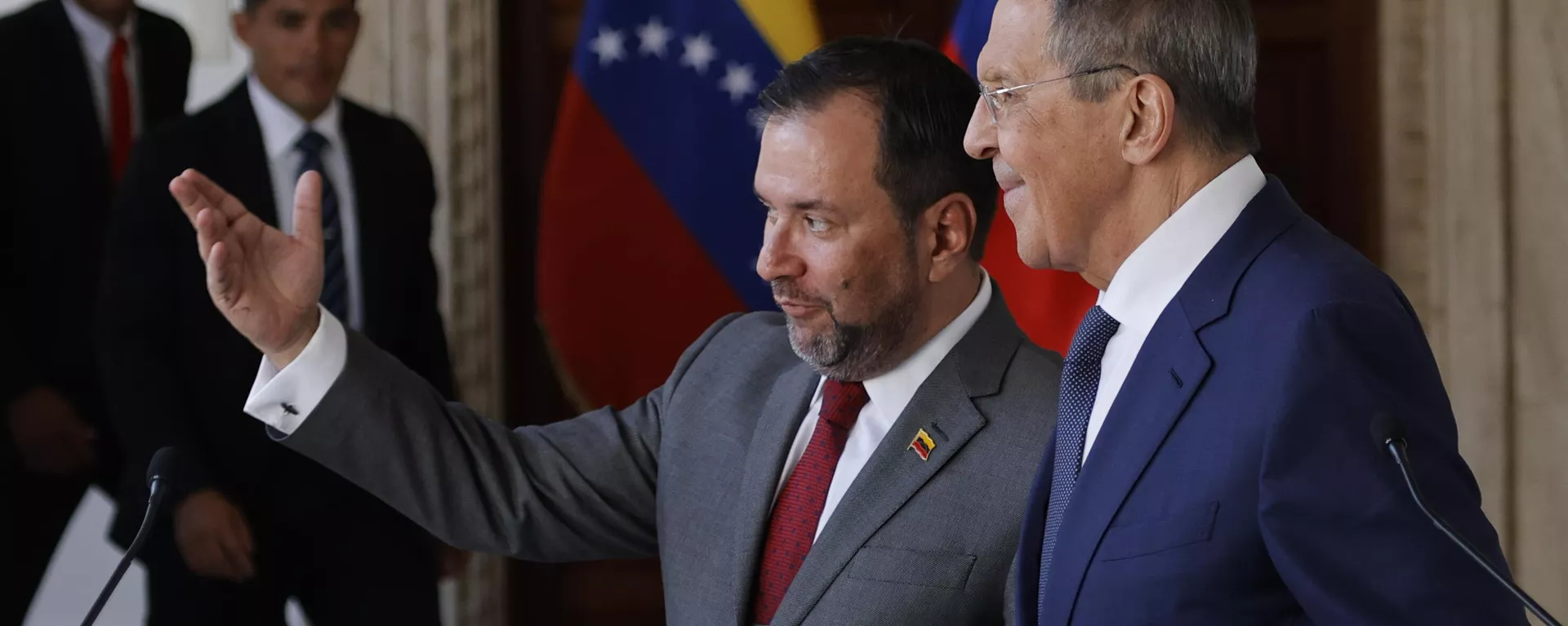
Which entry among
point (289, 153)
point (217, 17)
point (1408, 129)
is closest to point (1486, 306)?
point (1408, 129)

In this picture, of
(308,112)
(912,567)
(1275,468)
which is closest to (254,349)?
(308,112)

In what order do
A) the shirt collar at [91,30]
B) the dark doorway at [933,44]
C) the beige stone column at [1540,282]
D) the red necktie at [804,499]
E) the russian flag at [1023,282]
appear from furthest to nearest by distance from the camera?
the dark doorway at [933,44]
the beige stone column at [1540,282]
the shirt collar at [91,30]
the russian flag at [1023,282]
the red necktie at [804,499]

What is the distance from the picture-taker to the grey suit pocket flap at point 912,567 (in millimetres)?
1694

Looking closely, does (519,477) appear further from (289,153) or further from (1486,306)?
(1486,306)

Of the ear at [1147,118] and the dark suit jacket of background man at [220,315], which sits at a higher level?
the ear at [1147,118]

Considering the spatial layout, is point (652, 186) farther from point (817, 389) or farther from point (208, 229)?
point (208, 229)

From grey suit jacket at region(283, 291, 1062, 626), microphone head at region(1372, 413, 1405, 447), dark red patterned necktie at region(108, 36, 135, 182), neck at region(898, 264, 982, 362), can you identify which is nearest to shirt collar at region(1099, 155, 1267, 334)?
microphone head at region(1372, 413, 1405, 447)

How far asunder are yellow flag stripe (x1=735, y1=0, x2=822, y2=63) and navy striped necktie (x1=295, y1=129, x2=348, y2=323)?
0.94 metres

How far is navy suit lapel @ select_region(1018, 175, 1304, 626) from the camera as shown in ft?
4.07

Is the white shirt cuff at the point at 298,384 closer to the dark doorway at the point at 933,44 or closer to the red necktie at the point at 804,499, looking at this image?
the red necktie at the point at 804,499

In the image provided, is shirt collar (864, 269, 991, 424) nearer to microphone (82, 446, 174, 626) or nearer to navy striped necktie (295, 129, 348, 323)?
microphone (82, 446, 174, 626)

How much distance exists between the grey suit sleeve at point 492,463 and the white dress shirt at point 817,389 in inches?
0.7

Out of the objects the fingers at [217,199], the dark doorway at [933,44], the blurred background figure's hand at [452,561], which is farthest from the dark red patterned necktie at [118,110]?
the fingers at [217,199]

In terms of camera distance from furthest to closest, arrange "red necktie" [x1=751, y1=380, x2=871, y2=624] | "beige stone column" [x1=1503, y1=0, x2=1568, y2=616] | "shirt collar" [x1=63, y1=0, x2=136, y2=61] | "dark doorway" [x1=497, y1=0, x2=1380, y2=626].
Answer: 1. "dark doorway" [x1=497, y1=0, x2=1380, y2=626]
2. "beige stone column" [x1=1503, y1=0, x2=1568, y2=616]
3. "shirt collar" [x1=63, y1=0, x2=136, y2=61]
4. "red necktie" [x1=751, y1=380, x2=871, y2=624]
